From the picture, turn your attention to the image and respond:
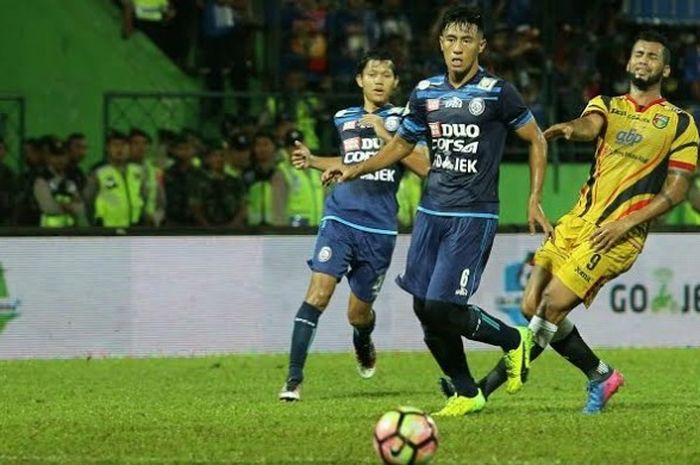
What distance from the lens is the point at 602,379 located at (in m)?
11.5

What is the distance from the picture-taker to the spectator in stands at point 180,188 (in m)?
19.0

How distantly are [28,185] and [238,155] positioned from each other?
247 cm

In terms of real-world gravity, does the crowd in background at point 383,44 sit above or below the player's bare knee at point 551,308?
above

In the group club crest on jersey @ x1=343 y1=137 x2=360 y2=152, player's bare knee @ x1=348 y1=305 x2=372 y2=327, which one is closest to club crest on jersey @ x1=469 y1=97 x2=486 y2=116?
club crest on jersey @ x1=343 y1=137 x2=360 y2=152

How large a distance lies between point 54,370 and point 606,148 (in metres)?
6.34

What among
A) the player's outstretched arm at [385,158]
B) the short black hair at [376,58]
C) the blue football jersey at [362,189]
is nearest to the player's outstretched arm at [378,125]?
the blue football jersey at [362,189]

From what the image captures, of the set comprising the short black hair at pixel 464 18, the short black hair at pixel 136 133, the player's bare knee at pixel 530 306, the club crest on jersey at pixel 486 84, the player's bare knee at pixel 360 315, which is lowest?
the player's bare knee at pixel 360 315

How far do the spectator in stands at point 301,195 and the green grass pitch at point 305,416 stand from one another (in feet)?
10.0

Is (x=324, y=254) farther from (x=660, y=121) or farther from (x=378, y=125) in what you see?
(x=660, y=121)

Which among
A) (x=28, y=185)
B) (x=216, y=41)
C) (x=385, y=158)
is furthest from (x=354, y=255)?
(x=216, y=41)

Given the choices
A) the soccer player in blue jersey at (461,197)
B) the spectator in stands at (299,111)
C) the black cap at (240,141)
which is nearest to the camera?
the soccer player in blue jersey at (461,197)

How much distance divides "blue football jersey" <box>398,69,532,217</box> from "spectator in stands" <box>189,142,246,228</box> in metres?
8.16

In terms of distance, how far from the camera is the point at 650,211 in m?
11.2

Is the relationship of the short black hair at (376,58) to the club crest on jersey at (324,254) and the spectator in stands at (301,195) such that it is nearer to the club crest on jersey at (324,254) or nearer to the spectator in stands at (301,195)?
the club crest on jersey at (324,254)
